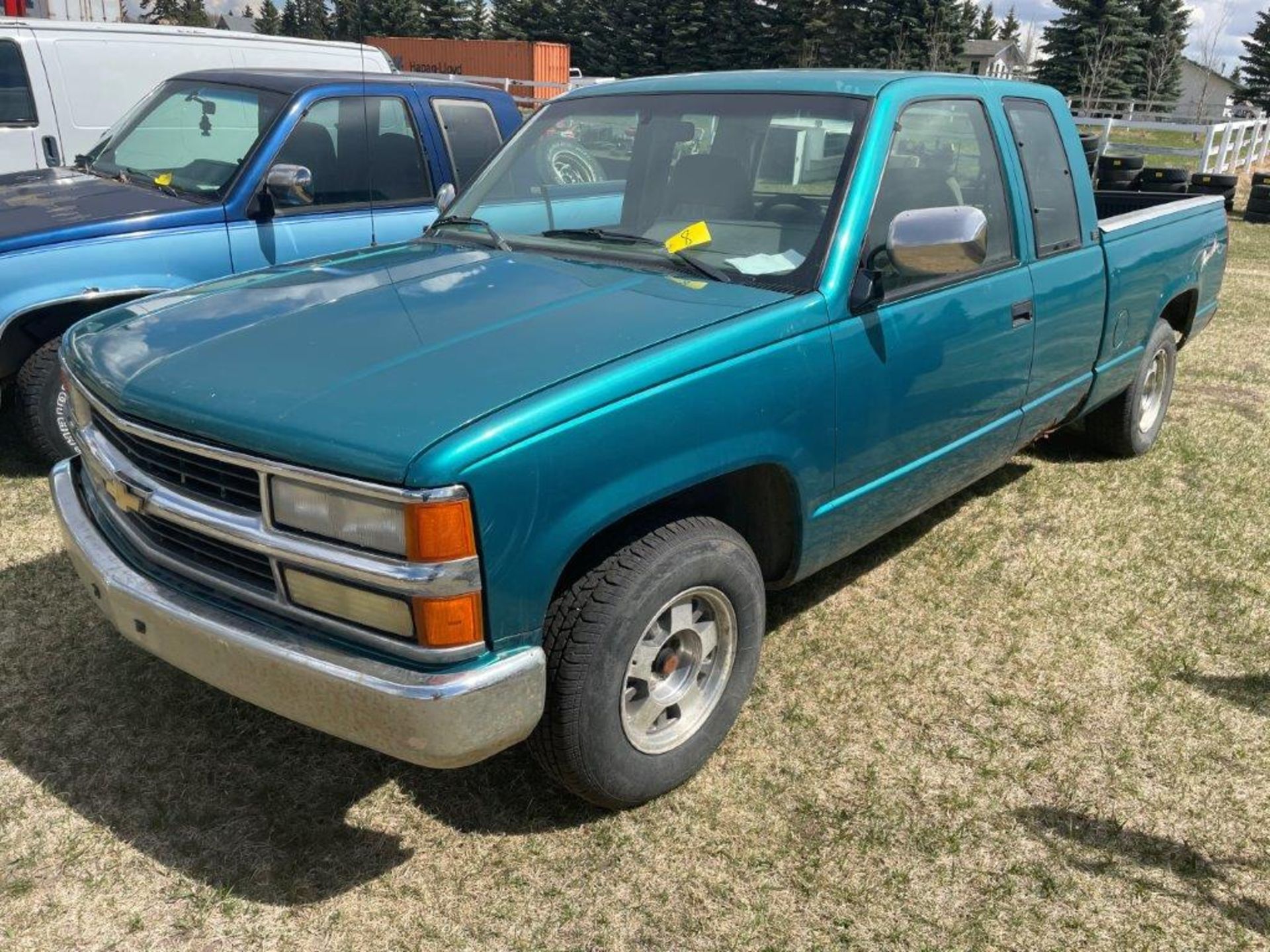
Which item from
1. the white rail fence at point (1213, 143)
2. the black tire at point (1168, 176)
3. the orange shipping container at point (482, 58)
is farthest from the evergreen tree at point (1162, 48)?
the black tire at point (1168, 176)

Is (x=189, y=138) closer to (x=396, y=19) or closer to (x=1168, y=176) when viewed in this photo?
(x=1168, y=176)

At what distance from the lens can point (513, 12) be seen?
180 feet

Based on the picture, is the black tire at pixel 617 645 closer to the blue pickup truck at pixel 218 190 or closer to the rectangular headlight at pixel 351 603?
the rectangular headlight at pixel 351 603

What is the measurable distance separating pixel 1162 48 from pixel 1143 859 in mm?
48440

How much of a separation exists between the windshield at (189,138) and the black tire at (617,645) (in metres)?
3.76

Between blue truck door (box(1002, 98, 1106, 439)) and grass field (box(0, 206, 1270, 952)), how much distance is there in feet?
2.69

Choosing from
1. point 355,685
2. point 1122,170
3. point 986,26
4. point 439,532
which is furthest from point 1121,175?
point 986,26

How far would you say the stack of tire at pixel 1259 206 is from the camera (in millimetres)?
17016

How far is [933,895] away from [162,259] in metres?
4.36

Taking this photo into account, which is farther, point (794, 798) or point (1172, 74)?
point (1172, 74)

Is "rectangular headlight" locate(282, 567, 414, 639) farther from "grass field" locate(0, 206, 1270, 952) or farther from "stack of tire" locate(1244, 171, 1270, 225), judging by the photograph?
"stack of tire" locate(1244, 171, 1270, 225)

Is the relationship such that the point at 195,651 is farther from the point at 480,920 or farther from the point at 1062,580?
the point at 1062,580

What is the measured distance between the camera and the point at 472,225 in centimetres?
379

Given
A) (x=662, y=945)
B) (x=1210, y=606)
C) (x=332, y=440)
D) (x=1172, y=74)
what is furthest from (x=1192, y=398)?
(x=1172, y=74)
